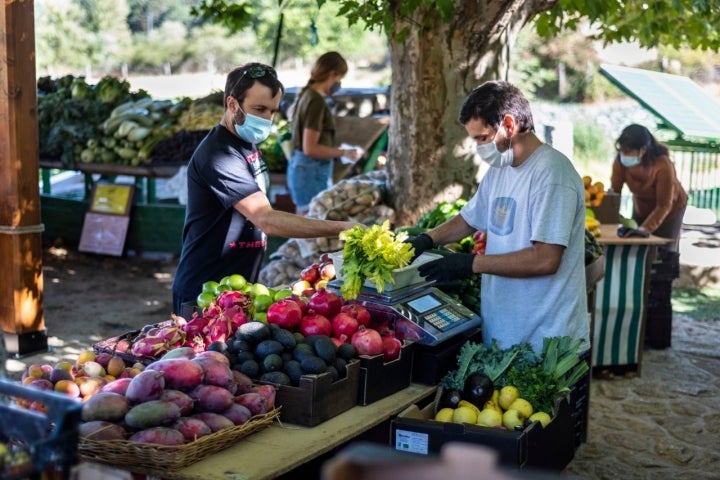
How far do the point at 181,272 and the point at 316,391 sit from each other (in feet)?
A: 5.15

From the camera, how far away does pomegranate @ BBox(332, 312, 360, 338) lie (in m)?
3.61

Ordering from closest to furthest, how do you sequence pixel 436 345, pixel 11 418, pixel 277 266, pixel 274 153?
pixel 11 418 → pixel 436 345 → pixel 277 266 → pixel 274 153

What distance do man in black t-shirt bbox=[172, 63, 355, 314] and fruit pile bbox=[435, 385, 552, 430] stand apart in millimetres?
1096

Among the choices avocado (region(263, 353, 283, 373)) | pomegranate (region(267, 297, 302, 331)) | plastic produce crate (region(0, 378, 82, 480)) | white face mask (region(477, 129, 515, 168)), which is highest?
white face mask (region(477, 129, 515, 168))

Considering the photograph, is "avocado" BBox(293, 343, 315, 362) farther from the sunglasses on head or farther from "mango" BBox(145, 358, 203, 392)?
the sunglasses on head

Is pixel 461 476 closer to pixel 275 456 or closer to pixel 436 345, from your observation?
pixel 275 456

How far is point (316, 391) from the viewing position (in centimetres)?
321

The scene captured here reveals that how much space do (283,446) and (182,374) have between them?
1.41 ft

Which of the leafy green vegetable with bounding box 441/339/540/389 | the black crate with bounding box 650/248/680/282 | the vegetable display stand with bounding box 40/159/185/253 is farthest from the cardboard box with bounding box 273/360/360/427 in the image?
the vegetable display stand with bounding box 40/159/185/253

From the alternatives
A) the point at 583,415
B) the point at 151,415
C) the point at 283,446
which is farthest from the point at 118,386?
the point at 583,415

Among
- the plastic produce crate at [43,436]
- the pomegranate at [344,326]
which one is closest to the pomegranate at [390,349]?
the pomegranate at [344,326]

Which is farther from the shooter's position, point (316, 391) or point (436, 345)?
point (436, 345)

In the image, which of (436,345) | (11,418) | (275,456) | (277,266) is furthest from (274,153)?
(11,418)

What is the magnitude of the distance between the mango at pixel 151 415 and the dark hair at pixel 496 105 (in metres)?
1.91
